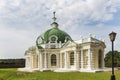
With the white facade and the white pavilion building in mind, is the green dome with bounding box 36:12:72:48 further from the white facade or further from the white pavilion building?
the white facade

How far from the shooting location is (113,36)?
20.1m

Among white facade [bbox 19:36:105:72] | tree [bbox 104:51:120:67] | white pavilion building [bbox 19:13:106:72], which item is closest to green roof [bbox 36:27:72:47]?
white pavilion building [bbox 19:13:106:72]

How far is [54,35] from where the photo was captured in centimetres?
5928

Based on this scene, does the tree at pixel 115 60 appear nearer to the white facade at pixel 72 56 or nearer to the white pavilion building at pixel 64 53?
the white pavilion building at pixel 64 53

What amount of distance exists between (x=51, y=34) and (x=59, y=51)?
516cm

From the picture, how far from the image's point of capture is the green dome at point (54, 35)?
59.3 meters

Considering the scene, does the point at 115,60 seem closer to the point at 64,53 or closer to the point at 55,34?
the point at 55,34

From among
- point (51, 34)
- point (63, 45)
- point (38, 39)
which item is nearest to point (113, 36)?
point (63, 45)

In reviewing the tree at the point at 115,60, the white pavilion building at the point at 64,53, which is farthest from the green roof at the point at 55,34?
the tree at the point at 115,60

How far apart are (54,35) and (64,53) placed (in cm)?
681

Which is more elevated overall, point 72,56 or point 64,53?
point 64,53

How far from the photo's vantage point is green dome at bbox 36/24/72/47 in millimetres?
59312

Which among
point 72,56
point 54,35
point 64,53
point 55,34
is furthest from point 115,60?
point 72,56

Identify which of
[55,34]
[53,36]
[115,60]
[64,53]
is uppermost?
[55,34]
